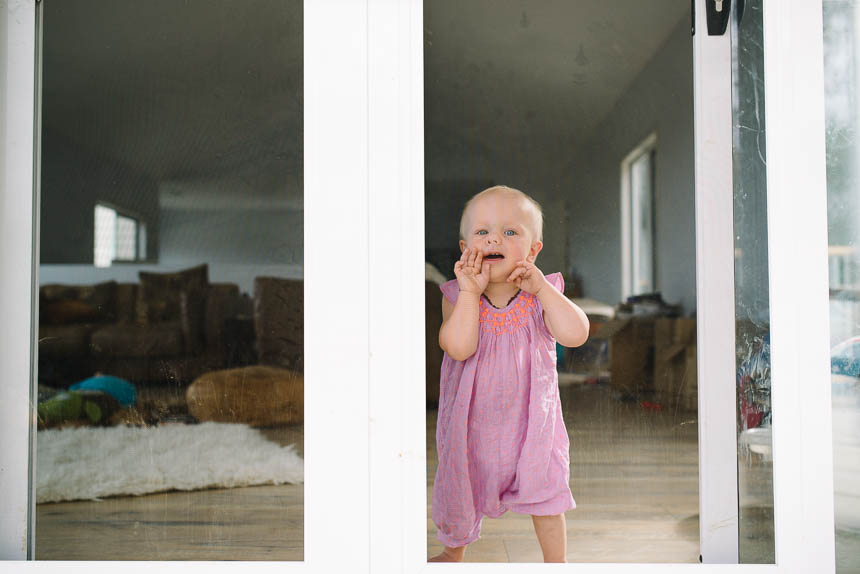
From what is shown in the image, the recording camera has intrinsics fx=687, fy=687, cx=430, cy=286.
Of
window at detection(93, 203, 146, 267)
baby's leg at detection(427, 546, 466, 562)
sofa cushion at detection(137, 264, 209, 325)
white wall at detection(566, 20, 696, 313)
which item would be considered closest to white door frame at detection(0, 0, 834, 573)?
baby's leg at detection(427, 546, 466, 562)

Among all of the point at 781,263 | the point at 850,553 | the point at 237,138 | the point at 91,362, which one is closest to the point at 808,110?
the point at 781,263

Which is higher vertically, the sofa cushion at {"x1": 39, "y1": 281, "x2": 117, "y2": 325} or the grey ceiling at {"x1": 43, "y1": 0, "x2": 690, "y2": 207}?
the grey ceiling at {"x1": 43, "y1": 0, "x2": 690, "y2": 207}

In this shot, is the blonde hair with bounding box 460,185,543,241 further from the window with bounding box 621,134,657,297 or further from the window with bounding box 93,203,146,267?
the window with bounding box 93,203,146,267

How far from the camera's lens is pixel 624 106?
4.64 feet

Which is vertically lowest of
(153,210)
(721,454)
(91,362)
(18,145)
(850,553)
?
(850,553)

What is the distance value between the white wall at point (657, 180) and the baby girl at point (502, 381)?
9 cm

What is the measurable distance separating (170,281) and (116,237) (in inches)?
5.9

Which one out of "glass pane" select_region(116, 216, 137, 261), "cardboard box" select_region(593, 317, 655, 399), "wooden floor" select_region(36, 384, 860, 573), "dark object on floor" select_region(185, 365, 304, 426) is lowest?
"wooden floor" select_region(36, 384, 860, 573)

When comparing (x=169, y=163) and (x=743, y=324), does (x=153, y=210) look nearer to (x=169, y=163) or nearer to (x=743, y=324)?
(x=169, y=163)

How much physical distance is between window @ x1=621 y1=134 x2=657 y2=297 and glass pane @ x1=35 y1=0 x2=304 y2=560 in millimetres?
654

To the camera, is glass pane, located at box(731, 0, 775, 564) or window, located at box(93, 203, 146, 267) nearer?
glass pane, located at box(731, 0, 775, 564)

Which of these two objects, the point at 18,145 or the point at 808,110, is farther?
the point at 18,145

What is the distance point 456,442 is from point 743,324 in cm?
62

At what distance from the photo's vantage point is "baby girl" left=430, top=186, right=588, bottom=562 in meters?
1.39
